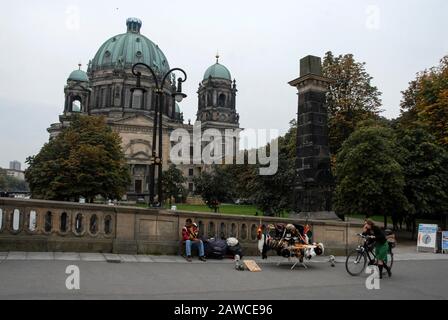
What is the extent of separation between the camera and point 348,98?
1487 inches

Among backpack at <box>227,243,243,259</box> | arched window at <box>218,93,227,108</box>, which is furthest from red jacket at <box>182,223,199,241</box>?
arched window at <box>218,93,227,108</box>

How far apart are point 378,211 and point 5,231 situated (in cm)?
2192

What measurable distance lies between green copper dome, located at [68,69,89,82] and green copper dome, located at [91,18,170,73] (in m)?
2.86

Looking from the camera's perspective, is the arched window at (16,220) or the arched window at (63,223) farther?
the arched window at (63,223)

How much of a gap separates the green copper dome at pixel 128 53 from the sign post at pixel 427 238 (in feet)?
274

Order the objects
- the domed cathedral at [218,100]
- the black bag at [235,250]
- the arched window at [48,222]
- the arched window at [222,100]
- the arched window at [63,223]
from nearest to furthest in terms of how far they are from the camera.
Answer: the arched window at [48,222] < the arched window at [63,223] < the black bag at [235,250] < the domed cathedral at [218,100] < the arched window at [222,100]

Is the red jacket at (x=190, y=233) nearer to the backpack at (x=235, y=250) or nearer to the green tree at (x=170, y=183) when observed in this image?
the backpack at (x=235, y=250)

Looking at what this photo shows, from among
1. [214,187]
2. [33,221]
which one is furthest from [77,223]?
[214,187]

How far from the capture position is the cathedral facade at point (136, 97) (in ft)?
300

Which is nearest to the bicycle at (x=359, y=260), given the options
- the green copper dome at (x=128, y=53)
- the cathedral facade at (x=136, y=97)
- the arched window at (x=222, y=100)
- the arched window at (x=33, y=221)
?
the arched window at (x=33, y=221)

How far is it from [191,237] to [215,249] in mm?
843

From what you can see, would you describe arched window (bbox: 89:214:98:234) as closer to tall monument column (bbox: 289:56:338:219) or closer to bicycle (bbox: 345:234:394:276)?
bicycle (bbox: 345:234:394:276)

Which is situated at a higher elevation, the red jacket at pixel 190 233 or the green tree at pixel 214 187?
the green tree at pixel 214 187
